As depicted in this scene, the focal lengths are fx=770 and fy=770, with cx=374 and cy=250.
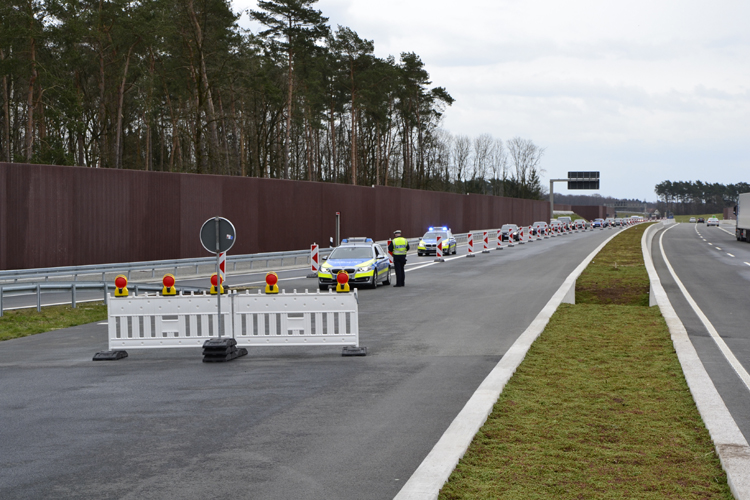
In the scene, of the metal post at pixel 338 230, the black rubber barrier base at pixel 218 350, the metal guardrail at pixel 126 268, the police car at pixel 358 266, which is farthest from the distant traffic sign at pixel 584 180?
the black rubber barrier base at pixel 218 350

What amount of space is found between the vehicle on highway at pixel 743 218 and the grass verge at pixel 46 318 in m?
47.8

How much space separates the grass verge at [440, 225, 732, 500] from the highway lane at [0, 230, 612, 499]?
0.59 metres

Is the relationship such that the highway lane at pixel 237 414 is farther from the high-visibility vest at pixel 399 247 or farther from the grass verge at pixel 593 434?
the high-visibility vest at pixel 399 247

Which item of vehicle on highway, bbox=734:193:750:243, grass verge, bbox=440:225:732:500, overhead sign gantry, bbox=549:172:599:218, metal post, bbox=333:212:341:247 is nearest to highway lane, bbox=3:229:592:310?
metal post, bbox=333:212:341:247

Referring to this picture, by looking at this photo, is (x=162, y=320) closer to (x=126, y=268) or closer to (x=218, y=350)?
(x=218, y=350)

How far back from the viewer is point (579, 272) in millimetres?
25375

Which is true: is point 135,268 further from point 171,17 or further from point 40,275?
point 171,17

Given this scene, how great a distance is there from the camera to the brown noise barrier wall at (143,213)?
24125mm

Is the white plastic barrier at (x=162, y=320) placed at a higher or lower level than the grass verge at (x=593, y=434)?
higher

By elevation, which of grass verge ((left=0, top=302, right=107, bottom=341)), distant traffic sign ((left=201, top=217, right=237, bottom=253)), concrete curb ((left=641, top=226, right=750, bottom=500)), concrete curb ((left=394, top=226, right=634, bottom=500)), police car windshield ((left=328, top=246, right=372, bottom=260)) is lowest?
grass verge ((left=0, top=302, right=107, bottom=341))

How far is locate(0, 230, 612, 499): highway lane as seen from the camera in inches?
218

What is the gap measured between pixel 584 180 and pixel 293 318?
282 feet

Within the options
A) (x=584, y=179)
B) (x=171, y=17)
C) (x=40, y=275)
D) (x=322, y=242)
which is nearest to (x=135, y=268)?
(x=40, y=275)

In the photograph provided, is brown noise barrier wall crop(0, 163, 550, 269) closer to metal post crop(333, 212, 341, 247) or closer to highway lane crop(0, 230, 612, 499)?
metal post crop(333, 212, 341, 247)
